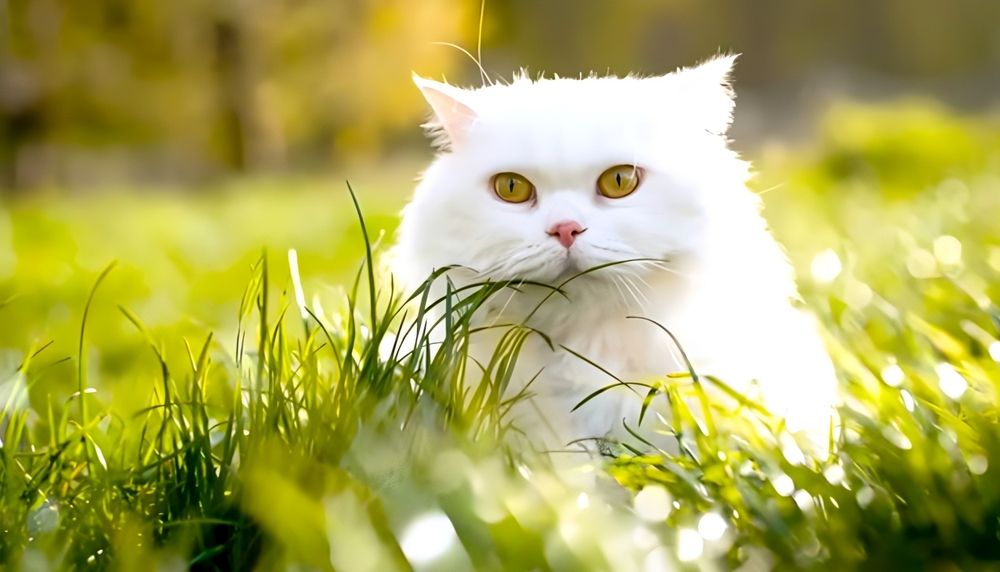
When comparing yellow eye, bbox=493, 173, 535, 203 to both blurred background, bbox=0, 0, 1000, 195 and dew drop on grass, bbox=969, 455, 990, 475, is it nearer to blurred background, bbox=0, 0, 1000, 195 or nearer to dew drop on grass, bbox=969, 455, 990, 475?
dew drop on grass, bbox=969, 455, 990, 475

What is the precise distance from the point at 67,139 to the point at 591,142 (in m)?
8.83

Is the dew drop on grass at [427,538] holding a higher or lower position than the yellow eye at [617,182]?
lower

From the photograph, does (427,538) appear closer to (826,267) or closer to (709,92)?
(709,92)

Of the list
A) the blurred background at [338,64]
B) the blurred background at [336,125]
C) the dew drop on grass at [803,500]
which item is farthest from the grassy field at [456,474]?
the blurred background at [338,64]

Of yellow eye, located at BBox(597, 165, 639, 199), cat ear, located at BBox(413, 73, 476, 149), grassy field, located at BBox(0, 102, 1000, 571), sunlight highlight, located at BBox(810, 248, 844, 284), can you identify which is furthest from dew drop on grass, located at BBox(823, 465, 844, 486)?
sunlight highlight, located at BBox(810, 248, 844, 284)

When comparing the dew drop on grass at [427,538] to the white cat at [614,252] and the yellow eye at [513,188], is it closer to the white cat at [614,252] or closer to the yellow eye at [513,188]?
the white cat at [614,252]

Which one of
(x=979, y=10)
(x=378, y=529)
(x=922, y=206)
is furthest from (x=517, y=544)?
(x=979, y=10)

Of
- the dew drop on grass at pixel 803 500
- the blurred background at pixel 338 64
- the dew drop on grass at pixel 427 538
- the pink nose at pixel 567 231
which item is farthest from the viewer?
the blurred background at pixel 338 64

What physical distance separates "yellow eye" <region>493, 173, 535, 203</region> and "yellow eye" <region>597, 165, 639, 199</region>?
7 cm

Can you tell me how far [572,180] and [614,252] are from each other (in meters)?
0.09

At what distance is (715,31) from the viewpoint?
9.32m

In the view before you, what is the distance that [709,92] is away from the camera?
45.2 inches

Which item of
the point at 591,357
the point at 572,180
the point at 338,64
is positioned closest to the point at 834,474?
the point at 591,357

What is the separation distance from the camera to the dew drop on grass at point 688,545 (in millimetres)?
716
